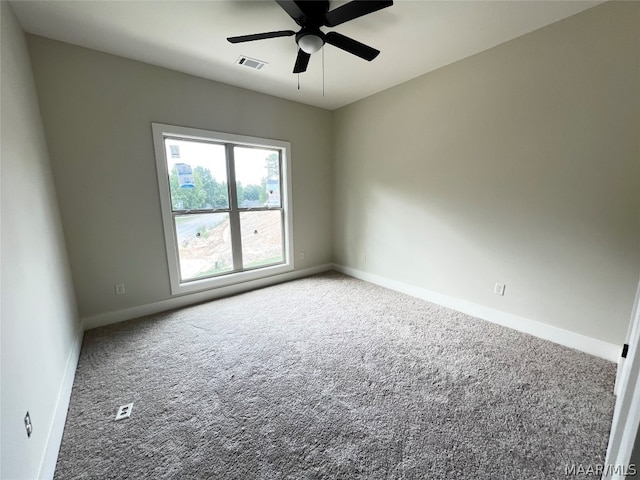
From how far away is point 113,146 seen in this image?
2510mm

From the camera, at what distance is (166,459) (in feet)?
4.26

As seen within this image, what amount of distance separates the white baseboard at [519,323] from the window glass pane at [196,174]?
8.67ft

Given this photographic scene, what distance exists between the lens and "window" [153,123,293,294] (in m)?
2.95

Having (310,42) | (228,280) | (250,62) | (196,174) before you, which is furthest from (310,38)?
(228,280)

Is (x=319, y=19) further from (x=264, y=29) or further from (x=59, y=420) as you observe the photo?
(x=59, y=420)

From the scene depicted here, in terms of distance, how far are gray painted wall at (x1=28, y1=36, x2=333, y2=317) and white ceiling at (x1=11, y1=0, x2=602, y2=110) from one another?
0.18 metres

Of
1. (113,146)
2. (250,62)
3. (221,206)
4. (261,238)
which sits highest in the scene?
(250,62)

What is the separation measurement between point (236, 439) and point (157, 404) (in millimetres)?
647

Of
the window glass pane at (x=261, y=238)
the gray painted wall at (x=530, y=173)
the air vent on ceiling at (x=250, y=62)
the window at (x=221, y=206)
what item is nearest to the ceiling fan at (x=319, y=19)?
the air vent on ceiling at (x=250, y=62)

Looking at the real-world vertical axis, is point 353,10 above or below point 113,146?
above

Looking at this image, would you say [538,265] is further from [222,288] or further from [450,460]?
[222,288]

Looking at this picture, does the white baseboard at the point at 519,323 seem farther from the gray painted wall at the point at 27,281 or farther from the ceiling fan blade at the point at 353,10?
the gray painted wall at the point at 27,281

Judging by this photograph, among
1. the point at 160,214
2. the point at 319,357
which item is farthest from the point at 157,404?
the point at 160,214

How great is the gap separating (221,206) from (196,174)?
0.49 metres
